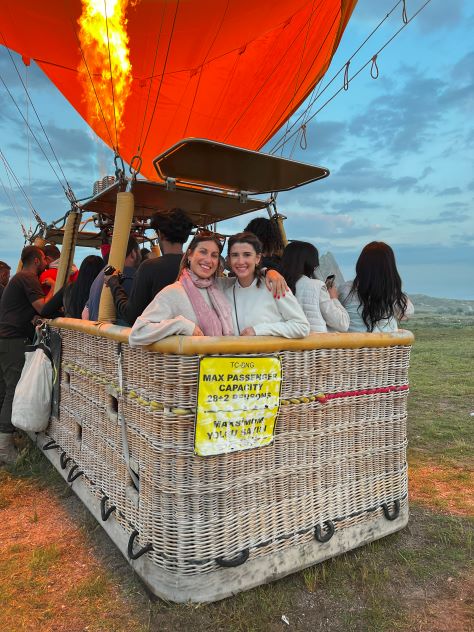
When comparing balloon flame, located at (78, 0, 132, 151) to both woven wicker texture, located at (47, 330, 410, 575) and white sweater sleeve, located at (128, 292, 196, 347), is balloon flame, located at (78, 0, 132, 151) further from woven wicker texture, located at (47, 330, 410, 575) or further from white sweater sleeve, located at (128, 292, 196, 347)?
woven wicker texture, located at (47, 330, 410, 575)

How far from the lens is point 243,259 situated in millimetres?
2639

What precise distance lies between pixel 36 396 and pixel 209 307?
2547mm

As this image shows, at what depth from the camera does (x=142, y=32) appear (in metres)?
7.16

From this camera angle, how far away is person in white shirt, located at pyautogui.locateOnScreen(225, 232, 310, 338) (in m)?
2.53

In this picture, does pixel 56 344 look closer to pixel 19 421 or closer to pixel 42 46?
pixel 19 421

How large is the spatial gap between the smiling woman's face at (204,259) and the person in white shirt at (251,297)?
136 mm

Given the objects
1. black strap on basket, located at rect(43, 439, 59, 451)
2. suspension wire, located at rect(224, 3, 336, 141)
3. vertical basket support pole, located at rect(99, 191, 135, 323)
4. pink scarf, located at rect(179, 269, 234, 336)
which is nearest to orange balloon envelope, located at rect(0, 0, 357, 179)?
suspension wire, located at rect(224, 3, 336, 141)

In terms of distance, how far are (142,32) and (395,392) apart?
6.77m

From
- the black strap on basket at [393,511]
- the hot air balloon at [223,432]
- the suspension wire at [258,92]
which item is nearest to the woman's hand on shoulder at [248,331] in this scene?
the hot air balloon at [223,432]

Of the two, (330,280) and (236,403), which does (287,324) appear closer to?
(236,403)

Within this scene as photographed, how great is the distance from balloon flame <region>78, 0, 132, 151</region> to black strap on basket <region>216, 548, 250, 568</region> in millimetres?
4347

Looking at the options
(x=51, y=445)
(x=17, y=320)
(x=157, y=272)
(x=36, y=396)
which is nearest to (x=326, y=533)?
(x=157, y=272)

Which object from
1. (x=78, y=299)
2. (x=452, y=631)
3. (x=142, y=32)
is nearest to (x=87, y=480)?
(x=78, y=299)

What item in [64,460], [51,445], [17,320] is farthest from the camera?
[17,320]
